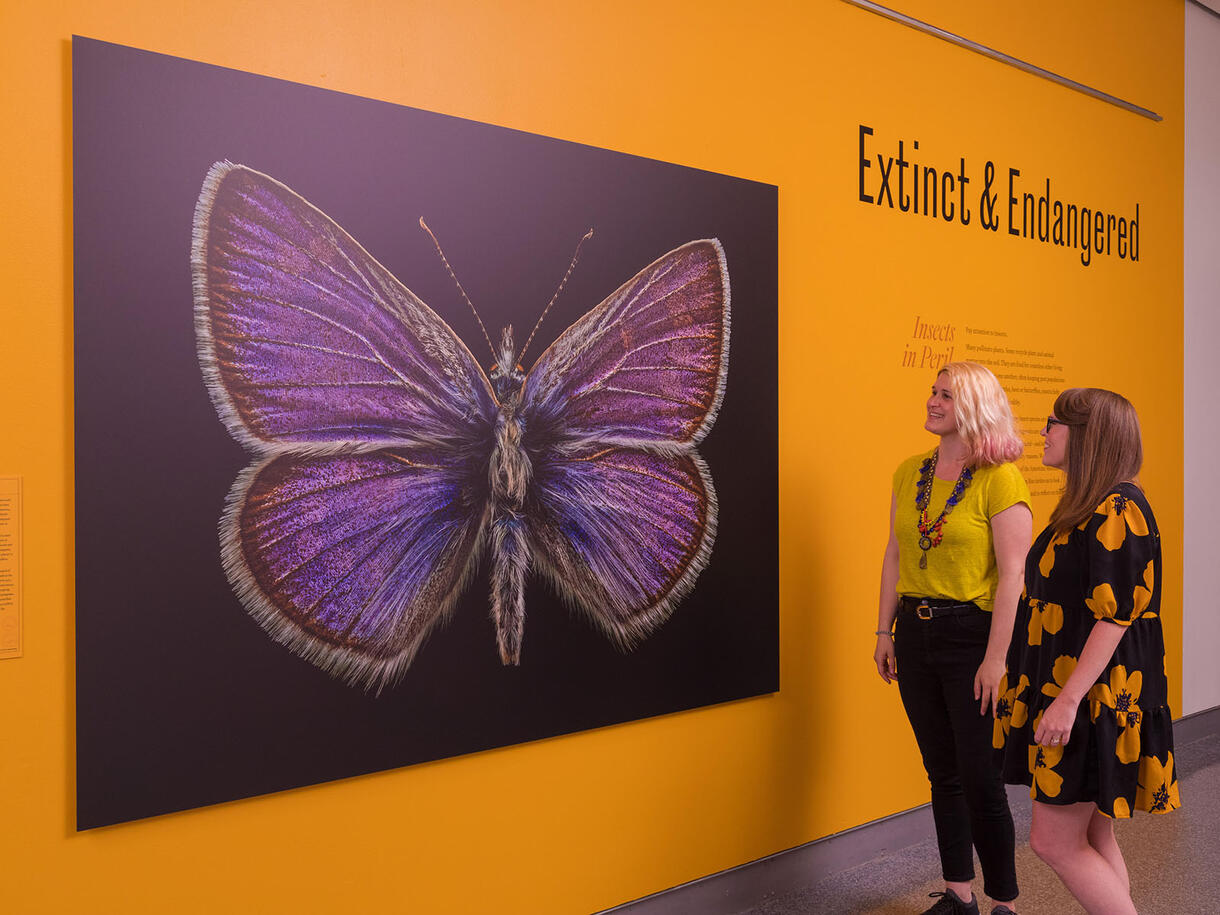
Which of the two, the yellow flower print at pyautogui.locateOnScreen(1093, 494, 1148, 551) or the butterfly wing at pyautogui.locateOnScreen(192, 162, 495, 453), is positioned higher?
the butterfly wing at pyautogui.locateOnScreen(192, 162, 495, 453)

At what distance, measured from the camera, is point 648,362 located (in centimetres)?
265

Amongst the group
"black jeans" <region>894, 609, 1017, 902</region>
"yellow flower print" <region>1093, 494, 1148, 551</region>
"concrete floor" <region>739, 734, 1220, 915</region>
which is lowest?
"concrete floor" <region>739, 734, 1220, 915</region>

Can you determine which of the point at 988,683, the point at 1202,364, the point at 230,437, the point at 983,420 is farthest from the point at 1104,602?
the point at 1202,364

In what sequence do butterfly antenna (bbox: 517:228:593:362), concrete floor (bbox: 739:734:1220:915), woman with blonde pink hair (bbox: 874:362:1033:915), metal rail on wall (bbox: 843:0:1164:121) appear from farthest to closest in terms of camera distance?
1. metal rail on wall (bbox: 843:0:1164:121)
2. concrete floor (bbox: 739:734:1220:915)
3. woman with blonde pink hair (bbox: 874:362:1033:915)
4. butterfly antenna (bbox: 517:228:593:362)

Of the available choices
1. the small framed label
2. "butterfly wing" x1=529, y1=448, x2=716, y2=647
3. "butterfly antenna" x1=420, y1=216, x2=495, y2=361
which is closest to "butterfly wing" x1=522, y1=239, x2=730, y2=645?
"butterfly wing" x1=529, y1=448, x2=716, y2=647

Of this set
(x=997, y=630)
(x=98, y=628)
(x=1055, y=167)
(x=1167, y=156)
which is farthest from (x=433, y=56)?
(x=1167, y=156)

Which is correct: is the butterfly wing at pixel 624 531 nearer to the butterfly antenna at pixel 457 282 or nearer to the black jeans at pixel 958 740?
the butterfly antenna at pixel 457 282

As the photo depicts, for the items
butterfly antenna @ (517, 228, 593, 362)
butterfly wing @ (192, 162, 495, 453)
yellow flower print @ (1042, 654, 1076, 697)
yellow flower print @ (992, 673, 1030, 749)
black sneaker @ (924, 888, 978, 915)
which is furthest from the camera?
black sneaker @ (924, 888, 978, 915)

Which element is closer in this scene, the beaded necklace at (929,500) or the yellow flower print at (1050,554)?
the yellow flower print at (1050,554)

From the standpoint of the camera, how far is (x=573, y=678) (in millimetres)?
2527

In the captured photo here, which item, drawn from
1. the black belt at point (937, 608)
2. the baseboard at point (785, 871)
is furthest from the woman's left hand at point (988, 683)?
the baseboard at point (785, 871)

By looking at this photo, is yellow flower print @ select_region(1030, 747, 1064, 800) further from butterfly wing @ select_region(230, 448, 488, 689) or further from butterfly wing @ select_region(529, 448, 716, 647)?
butterfly wing @ select_region(230, 448, 488, 689)

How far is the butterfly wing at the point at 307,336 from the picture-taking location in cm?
202

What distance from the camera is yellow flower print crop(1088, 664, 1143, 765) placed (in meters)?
2.11
